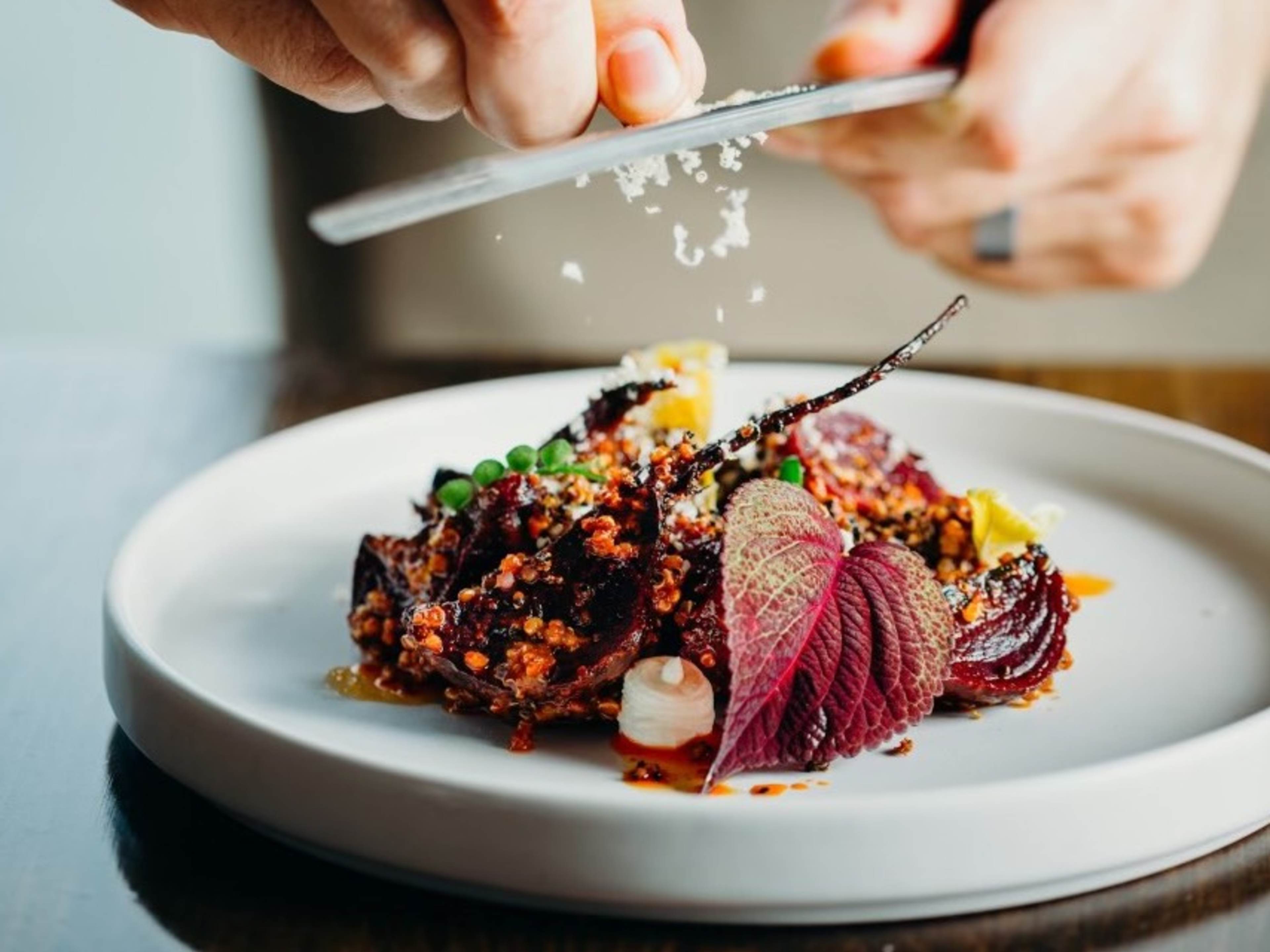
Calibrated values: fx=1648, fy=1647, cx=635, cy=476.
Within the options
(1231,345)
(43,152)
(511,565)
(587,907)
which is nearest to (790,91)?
(511,565)

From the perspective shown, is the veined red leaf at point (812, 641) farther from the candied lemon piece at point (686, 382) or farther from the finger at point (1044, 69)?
the finger at point (1044, 69)

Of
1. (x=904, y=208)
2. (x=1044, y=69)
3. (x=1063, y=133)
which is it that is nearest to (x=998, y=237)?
(x=904, y=208)

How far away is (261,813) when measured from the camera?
3.84ft

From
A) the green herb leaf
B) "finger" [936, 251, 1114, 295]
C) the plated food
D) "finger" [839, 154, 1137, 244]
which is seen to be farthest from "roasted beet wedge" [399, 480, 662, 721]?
"finger" [936, 251, 1114, 295]

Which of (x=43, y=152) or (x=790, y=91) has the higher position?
(x=790, y=91)

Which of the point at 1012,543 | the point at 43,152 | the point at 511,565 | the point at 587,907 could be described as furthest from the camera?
the point at 43,152

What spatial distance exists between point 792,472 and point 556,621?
0.31 m

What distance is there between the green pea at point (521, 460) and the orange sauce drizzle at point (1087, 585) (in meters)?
A: 0.55

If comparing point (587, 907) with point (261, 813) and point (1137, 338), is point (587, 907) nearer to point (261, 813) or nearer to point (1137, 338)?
point (261, 813)

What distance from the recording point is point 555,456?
146cm

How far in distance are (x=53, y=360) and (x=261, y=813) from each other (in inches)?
63.9

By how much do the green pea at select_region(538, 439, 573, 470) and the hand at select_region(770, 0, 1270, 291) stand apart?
32cm

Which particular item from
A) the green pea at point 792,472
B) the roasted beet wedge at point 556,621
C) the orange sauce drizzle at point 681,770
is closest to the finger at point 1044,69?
the green pea at point 792,472

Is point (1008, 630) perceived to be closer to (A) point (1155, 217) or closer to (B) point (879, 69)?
(B) point (879, 69)
